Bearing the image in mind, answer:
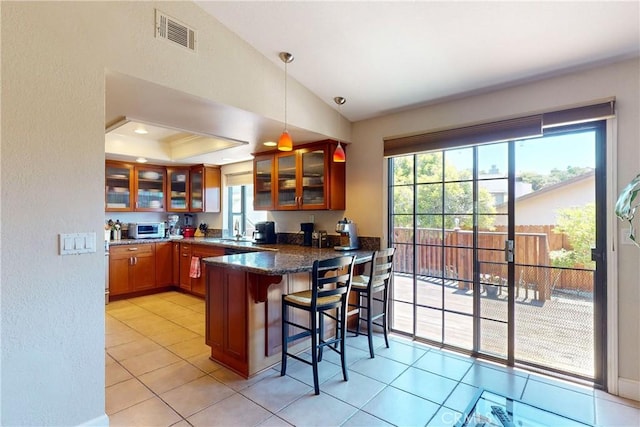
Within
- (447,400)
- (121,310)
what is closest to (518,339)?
(447,400)

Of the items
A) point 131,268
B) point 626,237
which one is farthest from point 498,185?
point 131,268

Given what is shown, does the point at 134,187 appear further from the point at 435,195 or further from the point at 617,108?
the point at 617,108

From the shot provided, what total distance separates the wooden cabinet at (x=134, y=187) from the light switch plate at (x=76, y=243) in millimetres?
3596

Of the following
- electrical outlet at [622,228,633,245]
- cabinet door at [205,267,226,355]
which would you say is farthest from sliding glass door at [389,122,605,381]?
cabinet door at [205,267,226,355]

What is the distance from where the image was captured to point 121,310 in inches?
169

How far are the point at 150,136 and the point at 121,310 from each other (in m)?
2.47

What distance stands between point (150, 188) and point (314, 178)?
3216 mm

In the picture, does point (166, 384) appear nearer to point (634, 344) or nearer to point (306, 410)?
point (306, 410)

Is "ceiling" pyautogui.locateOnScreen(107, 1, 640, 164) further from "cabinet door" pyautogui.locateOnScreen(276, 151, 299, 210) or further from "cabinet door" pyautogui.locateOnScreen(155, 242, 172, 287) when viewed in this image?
"cabinet door" pyautogui.locateOnScreen(155, 242, 172, 287)

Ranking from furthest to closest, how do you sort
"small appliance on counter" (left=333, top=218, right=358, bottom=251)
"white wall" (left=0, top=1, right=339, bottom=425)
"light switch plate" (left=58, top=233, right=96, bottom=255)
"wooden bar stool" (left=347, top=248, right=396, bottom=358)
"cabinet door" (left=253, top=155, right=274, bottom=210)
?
"cabinet door" (left=253, top=155, right=274, bottom=210) < "small appliance on counter" (left=333, top=218, right=358, bottom=251) < "wooden bar stool" (left=347, top=248, right=396, bottom=358) < "light switch plate" (left=58, top=233, right=96, bottom=255) < "white wall" (left=0, top=1, right=339, bottom=425)

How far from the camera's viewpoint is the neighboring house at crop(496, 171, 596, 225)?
2.49 m

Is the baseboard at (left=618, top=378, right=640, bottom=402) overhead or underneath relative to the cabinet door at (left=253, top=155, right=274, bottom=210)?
underneath

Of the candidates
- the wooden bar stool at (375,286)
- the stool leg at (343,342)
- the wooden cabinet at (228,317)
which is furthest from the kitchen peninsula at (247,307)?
the wooden bar stool at (375,286)

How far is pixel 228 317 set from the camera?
2.70 meters
